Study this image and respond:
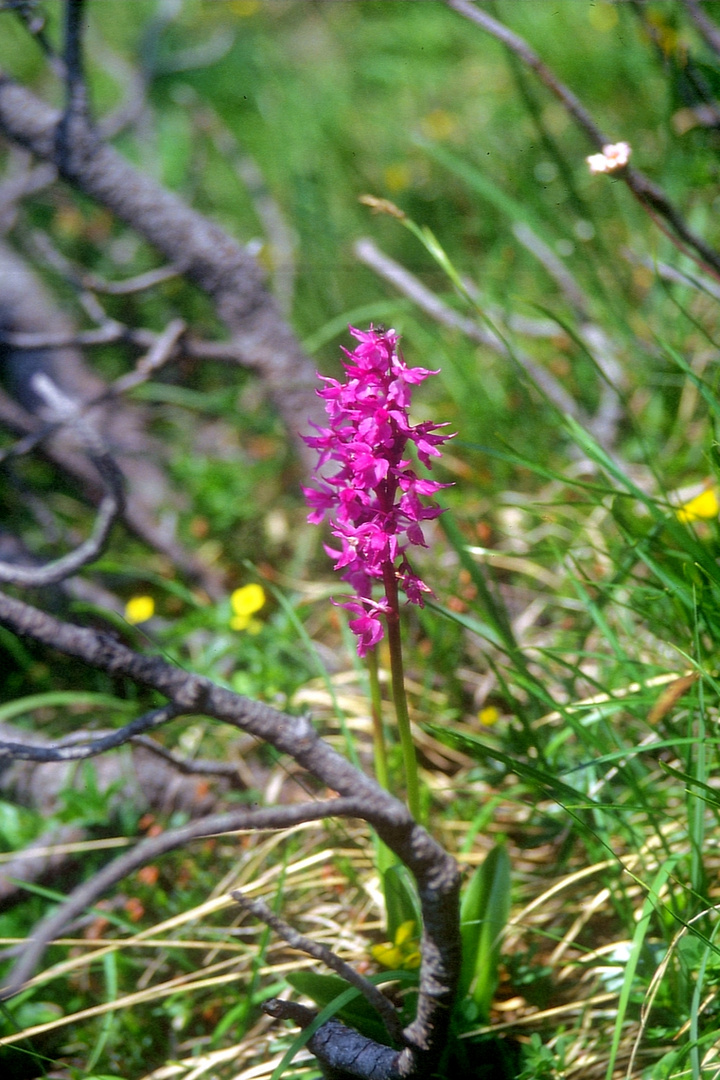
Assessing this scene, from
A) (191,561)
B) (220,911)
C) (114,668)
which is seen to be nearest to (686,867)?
(220,911)

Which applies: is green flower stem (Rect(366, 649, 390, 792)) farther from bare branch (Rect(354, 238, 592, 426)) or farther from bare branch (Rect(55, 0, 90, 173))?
bare branch (Rect(55, 0, 90, 173))

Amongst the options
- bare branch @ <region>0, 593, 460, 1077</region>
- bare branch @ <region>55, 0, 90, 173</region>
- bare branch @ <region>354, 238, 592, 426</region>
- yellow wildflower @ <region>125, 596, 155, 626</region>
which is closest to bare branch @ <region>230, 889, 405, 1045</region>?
bare branch @ <region>0, 593, 460, 1077</region>

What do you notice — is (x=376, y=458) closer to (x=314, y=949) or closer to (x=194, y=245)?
(x=314, y=949)

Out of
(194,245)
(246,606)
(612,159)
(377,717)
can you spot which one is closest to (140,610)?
(246,606)

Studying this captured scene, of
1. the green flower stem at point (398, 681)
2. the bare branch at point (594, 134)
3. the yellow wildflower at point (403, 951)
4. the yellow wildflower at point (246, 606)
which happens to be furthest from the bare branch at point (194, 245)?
the yellow wildflower at point (403, 951)

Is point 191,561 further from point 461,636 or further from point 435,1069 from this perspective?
point 435,1069

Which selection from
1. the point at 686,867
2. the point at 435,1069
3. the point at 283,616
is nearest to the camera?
the point at 435,1069
